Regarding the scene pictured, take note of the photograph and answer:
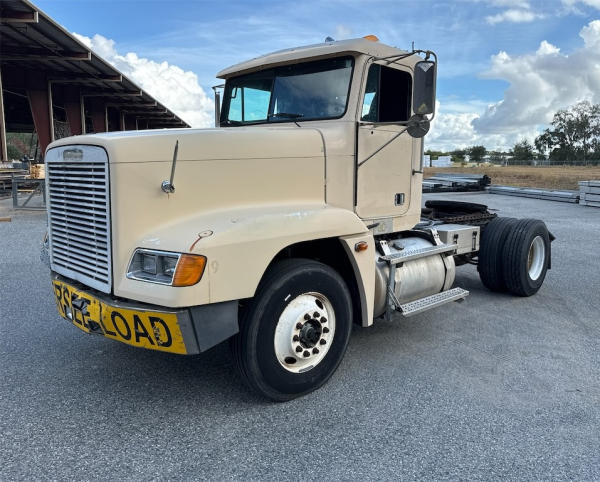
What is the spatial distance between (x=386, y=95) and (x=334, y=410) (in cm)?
276

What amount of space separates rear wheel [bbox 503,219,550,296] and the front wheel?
3.29m

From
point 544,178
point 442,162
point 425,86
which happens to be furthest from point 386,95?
point 442,162

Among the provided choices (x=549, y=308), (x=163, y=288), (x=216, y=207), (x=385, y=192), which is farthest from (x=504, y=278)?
(x=163, y=288)

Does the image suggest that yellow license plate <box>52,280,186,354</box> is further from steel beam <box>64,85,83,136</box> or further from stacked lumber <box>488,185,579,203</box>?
steel beam <box>64,85,83,136</box>

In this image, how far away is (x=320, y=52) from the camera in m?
4.21

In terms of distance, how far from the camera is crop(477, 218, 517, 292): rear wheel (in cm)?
632

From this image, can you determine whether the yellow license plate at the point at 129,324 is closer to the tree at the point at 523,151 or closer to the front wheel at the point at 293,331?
the front wheel at the point at 293,331

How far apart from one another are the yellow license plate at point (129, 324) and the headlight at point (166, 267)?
8.2 inches

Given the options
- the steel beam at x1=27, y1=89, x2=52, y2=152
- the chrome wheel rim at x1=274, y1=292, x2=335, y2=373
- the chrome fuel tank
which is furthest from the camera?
the steel beam at x1=27, y1=89, x2=52, y2=152

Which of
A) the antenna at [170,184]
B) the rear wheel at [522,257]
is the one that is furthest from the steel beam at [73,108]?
the antenna at [170,184]

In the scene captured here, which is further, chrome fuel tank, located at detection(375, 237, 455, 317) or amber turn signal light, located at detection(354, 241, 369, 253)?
chrome fuel tank, located at detection(375, 237, 455, 317)

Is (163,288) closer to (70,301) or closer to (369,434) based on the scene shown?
(70,301)

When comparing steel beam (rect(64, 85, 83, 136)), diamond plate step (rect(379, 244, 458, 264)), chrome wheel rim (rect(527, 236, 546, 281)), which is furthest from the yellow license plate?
steel beam (rect(64, 85, 83, 136))

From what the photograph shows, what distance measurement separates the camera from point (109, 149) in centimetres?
308
